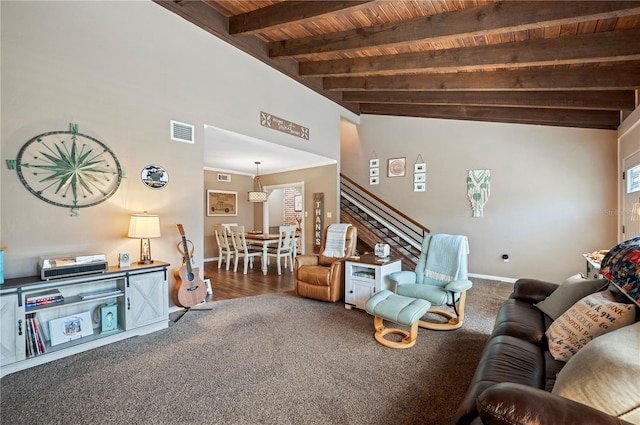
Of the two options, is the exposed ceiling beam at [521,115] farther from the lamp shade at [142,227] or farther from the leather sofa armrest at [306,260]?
the lamp shade at [142,227]

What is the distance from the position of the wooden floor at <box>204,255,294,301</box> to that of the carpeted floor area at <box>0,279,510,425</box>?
1.22 meters

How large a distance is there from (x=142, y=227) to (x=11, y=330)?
123 centimetres

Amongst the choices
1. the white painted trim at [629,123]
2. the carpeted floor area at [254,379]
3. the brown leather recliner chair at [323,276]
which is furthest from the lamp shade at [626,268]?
the white painted trim at [629,123]

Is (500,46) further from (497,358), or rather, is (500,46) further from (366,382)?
(366,382)

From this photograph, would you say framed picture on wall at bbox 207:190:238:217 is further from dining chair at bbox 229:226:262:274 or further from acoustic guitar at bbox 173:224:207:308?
acoustic guitar at bbox 173:224:207:308

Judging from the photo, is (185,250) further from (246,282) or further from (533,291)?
(533,291)

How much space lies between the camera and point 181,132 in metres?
3.63

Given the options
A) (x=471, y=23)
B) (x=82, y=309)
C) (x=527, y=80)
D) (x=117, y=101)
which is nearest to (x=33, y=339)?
(x=82, y=309)

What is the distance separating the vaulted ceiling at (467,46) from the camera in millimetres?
2879

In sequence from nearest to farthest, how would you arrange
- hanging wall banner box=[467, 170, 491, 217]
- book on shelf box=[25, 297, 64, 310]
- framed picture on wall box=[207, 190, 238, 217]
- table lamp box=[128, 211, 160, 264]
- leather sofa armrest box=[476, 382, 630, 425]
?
leather sofa armrest box=[476, 382, 630, 425]
book on shelf box=[25, 297, 64, 310]
table lamp box=[128, 211, 160, 264]
hanging wall banner box=[467, 170, 491, 217]
framed picture on wall box=[207, 190, 238, 217]

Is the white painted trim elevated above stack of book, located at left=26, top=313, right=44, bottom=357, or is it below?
above

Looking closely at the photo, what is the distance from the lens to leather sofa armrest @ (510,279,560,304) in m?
2.63

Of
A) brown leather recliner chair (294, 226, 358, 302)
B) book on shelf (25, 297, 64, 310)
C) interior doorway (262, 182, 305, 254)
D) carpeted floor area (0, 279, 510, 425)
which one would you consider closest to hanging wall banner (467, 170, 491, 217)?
brown leather recliner chair (294, 226, 358, 302)

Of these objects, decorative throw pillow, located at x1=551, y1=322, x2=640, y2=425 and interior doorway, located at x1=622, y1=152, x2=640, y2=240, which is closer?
decorative throw pillow, located at x1=551, y1=322, x2=640, y2=425
